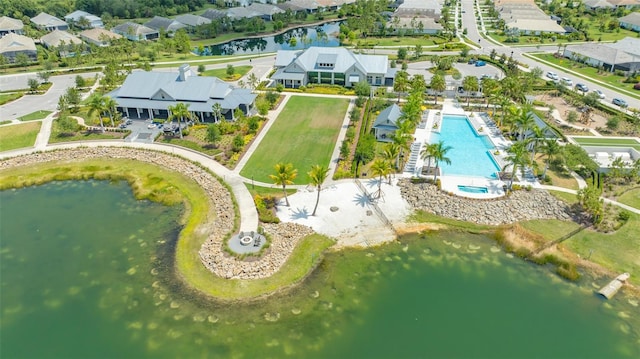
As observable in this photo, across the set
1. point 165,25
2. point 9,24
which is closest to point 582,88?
point 165,25

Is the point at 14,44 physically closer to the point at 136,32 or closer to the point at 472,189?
the point at 136,32

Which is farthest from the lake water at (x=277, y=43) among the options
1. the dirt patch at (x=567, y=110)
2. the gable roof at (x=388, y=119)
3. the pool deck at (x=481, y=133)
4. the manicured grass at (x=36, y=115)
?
the gable roof at (x=388, y=119)

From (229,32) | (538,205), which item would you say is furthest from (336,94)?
(229,32)

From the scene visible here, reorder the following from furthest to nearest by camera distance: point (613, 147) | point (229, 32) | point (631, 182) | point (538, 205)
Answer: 1. point (229, 32)
2. point (613, 147)
3. point (631, 182)
4. point (538, 205)

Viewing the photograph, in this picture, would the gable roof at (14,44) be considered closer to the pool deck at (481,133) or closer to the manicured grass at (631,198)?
the pool deck at (481,133)

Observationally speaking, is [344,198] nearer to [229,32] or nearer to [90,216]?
[90,216]

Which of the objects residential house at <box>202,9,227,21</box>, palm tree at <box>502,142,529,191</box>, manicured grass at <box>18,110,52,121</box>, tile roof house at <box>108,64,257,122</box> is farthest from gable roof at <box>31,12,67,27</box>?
palm tree at <box>502,142,529,191</box>

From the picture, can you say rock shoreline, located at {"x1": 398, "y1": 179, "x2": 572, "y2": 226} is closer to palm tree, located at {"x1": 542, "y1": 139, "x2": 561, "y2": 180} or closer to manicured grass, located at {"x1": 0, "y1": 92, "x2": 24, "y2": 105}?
palm tree, located at {"x1": 542, "y1": 139, "x2": 561, "y2": 180}
